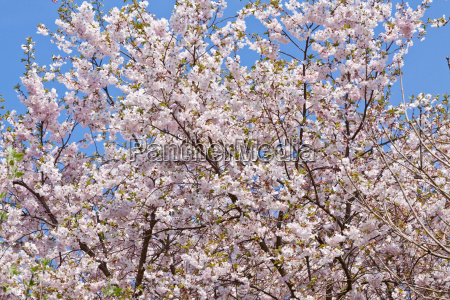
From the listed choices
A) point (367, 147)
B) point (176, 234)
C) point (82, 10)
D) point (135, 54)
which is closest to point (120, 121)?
point (135, 54)

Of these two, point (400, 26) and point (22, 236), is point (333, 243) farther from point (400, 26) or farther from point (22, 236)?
point (22, 236)

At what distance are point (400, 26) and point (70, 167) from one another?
23.9 ft

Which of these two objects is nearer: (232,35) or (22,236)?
(232,35)

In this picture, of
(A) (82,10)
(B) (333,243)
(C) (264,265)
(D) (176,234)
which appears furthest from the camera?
(A) (82,10)

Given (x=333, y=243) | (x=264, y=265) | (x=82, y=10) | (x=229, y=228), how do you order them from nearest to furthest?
1. (x=333, y=243)
2. (x=229, y=228)
3. (x=264, y=265)
4. (x=82, y=10)

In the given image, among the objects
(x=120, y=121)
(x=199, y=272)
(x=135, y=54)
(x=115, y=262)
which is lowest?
(x=199, y=272)

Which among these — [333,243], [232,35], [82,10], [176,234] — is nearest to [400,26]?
[232,35]

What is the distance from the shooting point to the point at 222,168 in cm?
782

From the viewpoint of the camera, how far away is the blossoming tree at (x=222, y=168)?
7336 mm

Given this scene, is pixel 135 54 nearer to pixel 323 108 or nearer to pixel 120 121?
pixel 120 121

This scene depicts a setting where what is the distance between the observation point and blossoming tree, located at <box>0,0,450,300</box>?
7336 mm

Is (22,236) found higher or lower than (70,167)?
lower

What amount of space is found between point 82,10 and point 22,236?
4.79m

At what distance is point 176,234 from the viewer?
29.4ft
